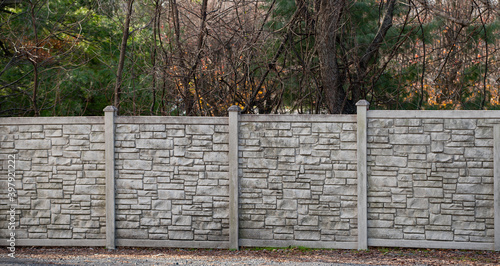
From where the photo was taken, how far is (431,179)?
530 cm

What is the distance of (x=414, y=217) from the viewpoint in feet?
17.4

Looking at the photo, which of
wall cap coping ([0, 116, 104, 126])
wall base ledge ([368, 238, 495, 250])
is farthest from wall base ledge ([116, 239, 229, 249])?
wall base ledge ([368, 238, 495, 250])

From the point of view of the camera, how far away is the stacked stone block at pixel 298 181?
17.7ft

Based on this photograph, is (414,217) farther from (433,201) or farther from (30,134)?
(30,134)

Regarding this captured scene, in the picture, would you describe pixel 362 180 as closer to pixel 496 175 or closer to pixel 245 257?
pixel 496 175

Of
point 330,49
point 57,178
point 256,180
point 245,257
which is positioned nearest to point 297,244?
point 245,257

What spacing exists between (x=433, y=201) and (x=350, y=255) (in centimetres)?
120

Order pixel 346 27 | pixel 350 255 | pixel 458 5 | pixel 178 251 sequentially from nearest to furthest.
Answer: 1. pixel 350 255
2. pixel 178 251
3. pixel 458 5
4. pixel 346 27

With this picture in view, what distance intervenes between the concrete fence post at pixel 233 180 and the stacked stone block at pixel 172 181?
A: 3.1 inches

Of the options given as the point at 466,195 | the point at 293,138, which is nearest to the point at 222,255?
the point at 293,138

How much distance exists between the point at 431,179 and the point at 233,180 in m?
2.40

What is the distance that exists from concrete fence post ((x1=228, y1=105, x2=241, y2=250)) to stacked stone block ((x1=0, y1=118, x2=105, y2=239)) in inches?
65.2

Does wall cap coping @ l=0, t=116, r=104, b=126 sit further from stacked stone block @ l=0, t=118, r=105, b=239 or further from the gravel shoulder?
the gravel shoulder

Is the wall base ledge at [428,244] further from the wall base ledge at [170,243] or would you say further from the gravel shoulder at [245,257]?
the wall base ledge at [170,243]
